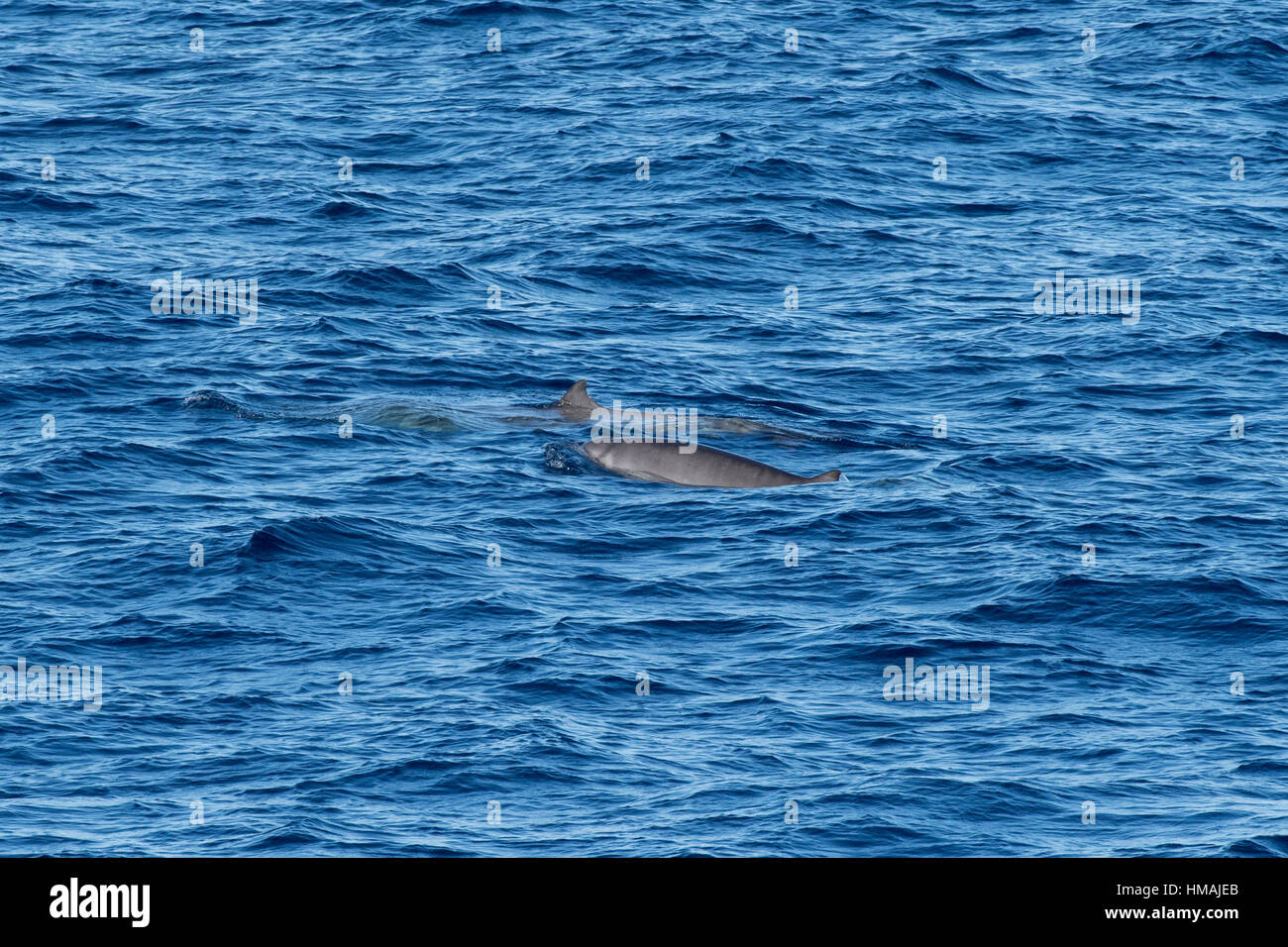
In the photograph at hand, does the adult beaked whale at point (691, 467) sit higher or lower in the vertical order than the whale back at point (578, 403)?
lower

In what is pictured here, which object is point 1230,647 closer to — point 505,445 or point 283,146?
point 505,445

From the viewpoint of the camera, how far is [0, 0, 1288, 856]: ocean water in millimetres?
20359

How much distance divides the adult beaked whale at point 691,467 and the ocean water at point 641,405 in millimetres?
434

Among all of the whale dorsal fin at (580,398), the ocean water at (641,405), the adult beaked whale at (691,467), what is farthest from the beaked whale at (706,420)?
the adult beaked whale at (691,467)

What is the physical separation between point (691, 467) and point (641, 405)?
3.58 meters

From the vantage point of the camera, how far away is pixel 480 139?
52.1m

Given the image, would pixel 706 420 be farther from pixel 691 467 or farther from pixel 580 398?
pixel 691 467

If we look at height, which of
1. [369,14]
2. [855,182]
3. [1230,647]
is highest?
[369,14]

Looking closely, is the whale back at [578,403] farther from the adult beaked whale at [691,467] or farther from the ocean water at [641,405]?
the adult beaked whale at [691,467]

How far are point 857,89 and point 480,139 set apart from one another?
11883 mm

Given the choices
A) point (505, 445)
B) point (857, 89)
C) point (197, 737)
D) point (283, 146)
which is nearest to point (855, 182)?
point (857, 89)

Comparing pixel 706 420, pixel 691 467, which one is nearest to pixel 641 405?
pixel 706 420

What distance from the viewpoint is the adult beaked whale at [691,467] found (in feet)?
99.2

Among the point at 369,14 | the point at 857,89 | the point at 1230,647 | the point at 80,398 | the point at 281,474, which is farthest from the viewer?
the point at 369,14
